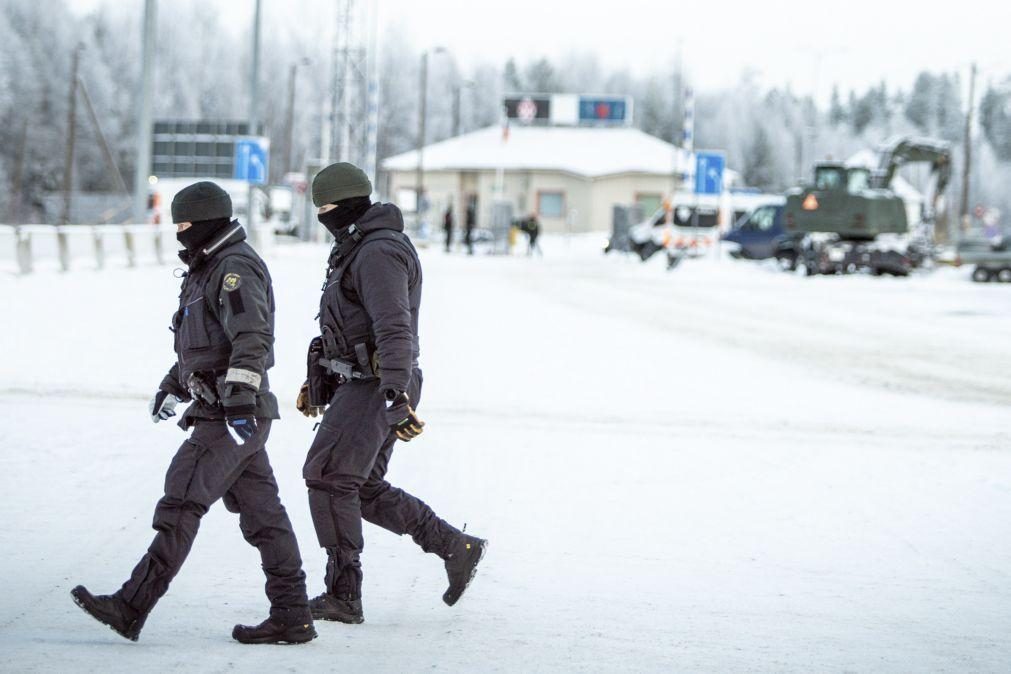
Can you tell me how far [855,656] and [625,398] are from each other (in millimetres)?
7462

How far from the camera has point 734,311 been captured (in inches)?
972

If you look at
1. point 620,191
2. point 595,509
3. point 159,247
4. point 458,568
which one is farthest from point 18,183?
point 458,568

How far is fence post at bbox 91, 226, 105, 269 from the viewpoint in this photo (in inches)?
1158

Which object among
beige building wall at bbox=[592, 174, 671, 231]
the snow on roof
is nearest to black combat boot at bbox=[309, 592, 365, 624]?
the snow on roof

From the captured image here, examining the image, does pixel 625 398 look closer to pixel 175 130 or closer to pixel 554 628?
pixel 554 628

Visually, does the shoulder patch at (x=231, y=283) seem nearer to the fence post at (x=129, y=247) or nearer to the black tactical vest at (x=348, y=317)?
the black tactical vest at (x=348, y=317)

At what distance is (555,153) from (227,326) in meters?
76.6

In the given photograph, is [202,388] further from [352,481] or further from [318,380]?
[352,481]

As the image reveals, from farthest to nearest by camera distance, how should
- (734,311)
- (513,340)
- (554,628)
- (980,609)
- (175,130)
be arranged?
(175,130) < (734,311) < (513,340) < (980,609) < (554,628)

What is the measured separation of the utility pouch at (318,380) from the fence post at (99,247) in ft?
82.4

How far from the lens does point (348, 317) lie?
521 cm

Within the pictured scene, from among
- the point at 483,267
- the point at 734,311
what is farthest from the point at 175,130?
the point at 734,311

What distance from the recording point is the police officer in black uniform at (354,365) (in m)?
5.08

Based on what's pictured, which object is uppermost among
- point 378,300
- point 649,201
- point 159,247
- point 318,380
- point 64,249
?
point 378,300
